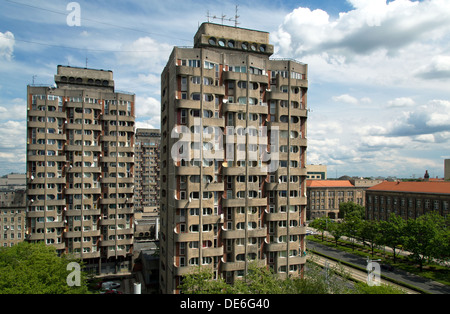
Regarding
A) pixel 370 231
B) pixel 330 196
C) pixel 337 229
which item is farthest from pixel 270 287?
pixel 330 196

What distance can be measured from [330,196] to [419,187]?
56017mm

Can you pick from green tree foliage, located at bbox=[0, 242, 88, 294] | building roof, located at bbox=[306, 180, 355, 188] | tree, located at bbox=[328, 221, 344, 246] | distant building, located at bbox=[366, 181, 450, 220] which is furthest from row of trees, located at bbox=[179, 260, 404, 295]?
building roof, located at bbox=[306, 180, 355, 188]

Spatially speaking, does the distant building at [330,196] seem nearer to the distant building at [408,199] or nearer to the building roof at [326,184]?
the building roof at [326,184]

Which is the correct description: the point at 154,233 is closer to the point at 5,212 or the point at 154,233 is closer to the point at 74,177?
the point at 74,177

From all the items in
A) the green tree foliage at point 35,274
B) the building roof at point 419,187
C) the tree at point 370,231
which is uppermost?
the building roof at point 419,187

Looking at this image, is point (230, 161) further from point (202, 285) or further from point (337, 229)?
point (337, 229)

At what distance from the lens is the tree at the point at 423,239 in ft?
228

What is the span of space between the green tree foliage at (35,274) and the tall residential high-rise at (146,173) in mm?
86780

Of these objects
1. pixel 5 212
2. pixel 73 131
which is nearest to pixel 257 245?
pixel 73 131

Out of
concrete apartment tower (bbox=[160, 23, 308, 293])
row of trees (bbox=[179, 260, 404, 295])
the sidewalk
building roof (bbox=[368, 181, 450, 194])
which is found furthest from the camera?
building roof (bbox=[368, 181, 450, 194])

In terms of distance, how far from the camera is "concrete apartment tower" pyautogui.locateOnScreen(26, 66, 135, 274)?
71.2 metres
